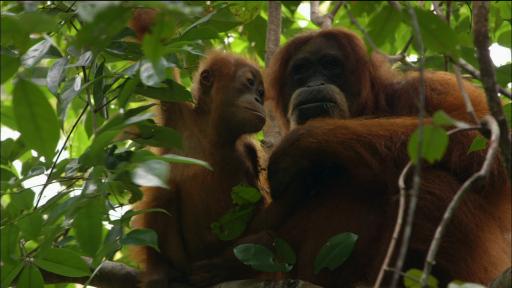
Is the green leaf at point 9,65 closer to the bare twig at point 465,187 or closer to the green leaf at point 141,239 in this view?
the green leaf at point 141,239

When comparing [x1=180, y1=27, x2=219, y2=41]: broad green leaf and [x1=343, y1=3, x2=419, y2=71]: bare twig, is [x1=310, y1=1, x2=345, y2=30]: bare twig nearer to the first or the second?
[x1=180, y1=27, x2=219, y2=41]: broad green leaf

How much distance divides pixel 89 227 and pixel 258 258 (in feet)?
3.68

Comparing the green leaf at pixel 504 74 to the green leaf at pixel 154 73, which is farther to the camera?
the green leaf at pixel 504 74

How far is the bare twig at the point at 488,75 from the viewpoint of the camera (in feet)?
6.31

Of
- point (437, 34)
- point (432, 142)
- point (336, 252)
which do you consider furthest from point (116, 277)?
point (437, 34)

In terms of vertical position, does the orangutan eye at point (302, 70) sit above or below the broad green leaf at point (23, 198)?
above

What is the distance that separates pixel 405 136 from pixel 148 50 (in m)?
2.37

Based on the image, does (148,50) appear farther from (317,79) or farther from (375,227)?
(317,79)

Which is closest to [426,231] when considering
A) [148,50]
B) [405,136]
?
[405,136]

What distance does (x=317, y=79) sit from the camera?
438 centimetres

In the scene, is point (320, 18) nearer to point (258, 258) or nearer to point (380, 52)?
point (258, 258)

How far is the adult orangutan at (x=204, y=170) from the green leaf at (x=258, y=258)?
741 millimetres

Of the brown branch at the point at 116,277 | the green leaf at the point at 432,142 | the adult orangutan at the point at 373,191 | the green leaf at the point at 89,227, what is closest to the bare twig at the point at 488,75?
the green leaf at the point at 432,142

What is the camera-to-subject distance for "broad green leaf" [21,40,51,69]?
2383 millimetres
